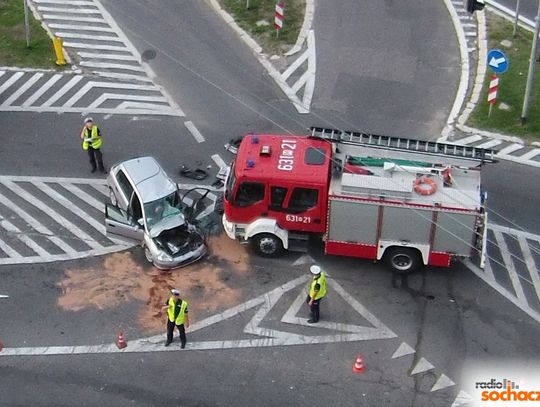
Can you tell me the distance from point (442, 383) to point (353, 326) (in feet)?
8.23

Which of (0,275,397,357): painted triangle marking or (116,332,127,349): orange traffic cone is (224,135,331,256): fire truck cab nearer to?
(0,275,397,357): painted triangle marking

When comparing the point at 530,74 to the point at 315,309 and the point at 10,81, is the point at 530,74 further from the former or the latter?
the point at 10,81

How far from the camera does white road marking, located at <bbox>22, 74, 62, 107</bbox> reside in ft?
89.8

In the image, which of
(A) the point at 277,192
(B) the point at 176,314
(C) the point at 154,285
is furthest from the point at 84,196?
(B) the point at 176,314

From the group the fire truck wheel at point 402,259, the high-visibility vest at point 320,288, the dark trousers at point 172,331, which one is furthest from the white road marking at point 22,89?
the fire truck wheel at point 402,259

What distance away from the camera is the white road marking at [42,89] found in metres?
27.4

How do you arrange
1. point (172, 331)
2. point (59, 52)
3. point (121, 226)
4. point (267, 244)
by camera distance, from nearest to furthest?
point (172, 331)
point (267, 244)
point (121, 226)
point (59, 52)

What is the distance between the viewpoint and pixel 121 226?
21.7 m

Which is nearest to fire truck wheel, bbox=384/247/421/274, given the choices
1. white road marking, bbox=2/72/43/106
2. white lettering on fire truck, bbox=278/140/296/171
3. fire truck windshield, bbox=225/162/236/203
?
white lettering on fire truck, bbox=278/140/296/171

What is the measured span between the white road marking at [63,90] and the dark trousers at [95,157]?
3.87m

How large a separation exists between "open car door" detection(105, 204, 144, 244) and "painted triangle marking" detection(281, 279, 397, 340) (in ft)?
14.2

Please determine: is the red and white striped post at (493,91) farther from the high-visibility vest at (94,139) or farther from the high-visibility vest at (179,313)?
the high-visibility vest at (179,313)

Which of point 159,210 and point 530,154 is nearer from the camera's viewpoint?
point 159,210

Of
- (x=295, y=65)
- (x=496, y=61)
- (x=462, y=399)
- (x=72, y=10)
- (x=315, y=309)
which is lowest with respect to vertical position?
(x=462, y=399)
